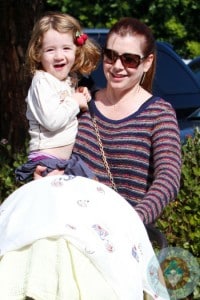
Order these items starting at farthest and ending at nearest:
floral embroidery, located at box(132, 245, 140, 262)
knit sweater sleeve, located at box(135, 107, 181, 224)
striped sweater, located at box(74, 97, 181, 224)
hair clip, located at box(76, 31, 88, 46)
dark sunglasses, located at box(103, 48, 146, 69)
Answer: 1. hair clip, located at box(76, 31, 88, 46)
2. dark sunglasses, located at box(103, 48, 146, 69)
3. striped sweater, located at box(74, 97, 181, 224)
4. knit sweater sleeve, located at box(135, 107, 181, 224)
5. floral embroidery, located at box(132, 245, 140, 262)

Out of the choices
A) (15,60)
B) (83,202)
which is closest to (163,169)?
(83,202)

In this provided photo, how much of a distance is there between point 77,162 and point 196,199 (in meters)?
1.53

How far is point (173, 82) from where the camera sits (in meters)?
7.64

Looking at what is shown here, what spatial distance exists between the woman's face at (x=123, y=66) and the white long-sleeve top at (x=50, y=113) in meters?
0.23

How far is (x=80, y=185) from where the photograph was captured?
293 centimetres

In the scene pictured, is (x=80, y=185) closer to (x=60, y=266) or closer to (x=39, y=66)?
(x=60, y=266)

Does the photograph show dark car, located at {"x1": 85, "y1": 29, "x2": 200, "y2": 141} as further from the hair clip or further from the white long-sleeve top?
the white long-sleeve top

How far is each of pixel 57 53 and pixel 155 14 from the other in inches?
447

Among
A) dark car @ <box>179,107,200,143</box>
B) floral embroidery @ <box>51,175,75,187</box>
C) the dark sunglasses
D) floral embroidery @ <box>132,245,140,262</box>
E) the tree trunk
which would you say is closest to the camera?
floral embroidery @ <box>132,245,140,262</box>

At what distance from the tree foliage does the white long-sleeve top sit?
10914 millimetres

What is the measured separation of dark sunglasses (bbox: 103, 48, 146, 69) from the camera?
11.3ft

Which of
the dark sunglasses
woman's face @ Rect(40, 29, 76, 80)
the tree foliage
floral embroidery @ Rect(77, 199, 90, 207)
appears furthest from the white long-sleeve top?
the tree foliage

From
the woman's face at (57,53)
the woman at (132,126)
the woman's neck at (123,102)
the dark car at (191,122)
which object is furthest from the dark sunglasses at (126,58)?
the dark car at (191,122)

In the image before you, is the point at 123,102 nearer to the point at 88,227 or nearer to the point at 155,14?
the point at 88,227
